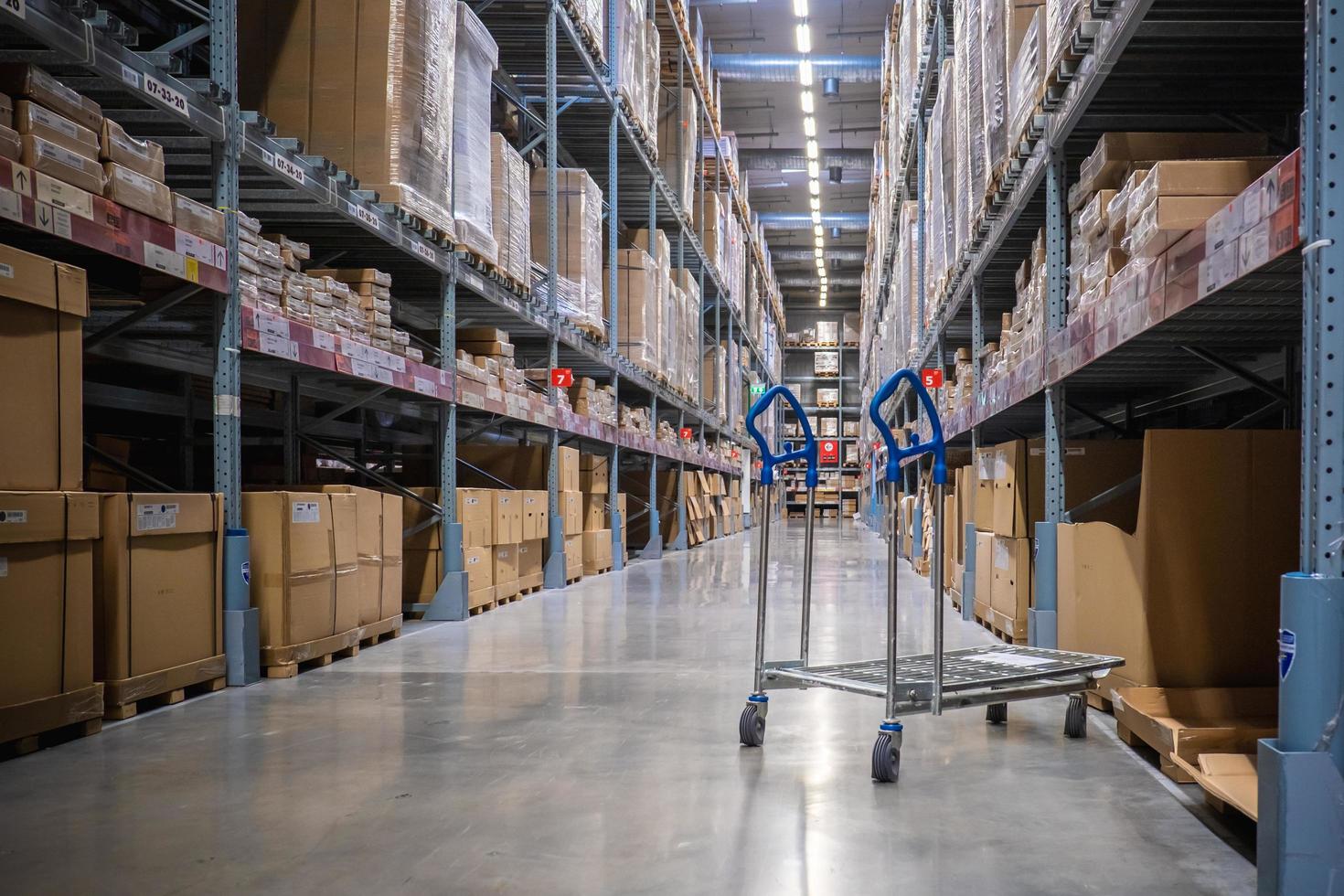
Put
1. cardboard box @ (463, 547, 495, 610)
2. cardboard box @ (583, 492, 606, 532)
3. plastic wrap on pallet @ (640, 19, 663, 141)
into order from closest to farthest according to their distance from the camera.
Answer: cardboard box @ (463, 547, 495, 610)
cardboard box @ (583, 492, 606, 532)
plastic wrap on pallet @ (640, 19, 663, 141)

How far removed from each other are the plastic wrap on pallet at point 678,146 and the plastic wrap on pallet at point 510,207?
17.7 feet

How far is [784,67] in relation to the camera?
19.1 m

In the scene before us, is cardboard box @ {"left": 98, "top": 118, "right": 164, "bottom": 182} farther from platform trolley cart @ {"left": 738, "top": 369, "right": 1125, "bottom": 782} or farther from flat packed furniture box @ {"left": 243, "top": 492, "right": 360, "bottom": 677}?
platform trolley cart @ {"left": 738, "top": 369, "right": 1125, "bottom": 782}

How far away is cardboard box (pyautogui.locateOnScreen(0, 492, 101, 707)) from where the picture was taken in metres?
3.23

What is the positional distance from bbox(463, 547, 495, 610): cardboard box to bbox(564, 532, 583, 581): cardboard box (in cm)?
186

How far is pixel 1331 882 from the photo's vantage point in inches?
78.0

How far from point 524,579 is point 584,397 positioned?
2.26 m

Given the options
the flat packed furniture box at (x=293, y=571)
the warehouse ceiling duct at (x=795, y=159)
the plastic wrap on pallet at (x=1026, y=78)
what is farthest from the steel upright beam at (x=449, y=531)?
the warehouse ceiling duct at (x=795, y=159)

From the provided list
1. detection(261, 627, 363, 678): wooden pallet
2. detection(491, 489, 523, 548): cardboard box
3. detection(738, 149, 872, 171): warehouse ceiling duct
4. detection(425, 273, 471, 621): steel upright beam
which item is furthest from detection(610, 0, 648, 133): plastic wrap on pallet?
detection(738, 149, 872, 171): warehouse ceiling duct

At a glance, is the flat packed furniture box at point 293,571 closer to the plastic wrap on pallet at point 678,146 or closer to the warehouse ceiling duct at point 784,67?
the plastic wrap on pallet at point 678,146

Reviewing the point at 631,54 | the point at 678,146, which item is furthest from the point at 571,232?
the point at 678,146

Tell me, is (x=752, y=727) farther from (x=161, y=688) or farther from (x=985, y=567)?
(x=985, y=567)

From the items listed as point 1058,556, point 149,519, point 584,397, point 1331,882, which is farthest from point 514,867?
point 584,397

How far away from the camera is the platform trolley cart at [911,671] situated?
304cm
